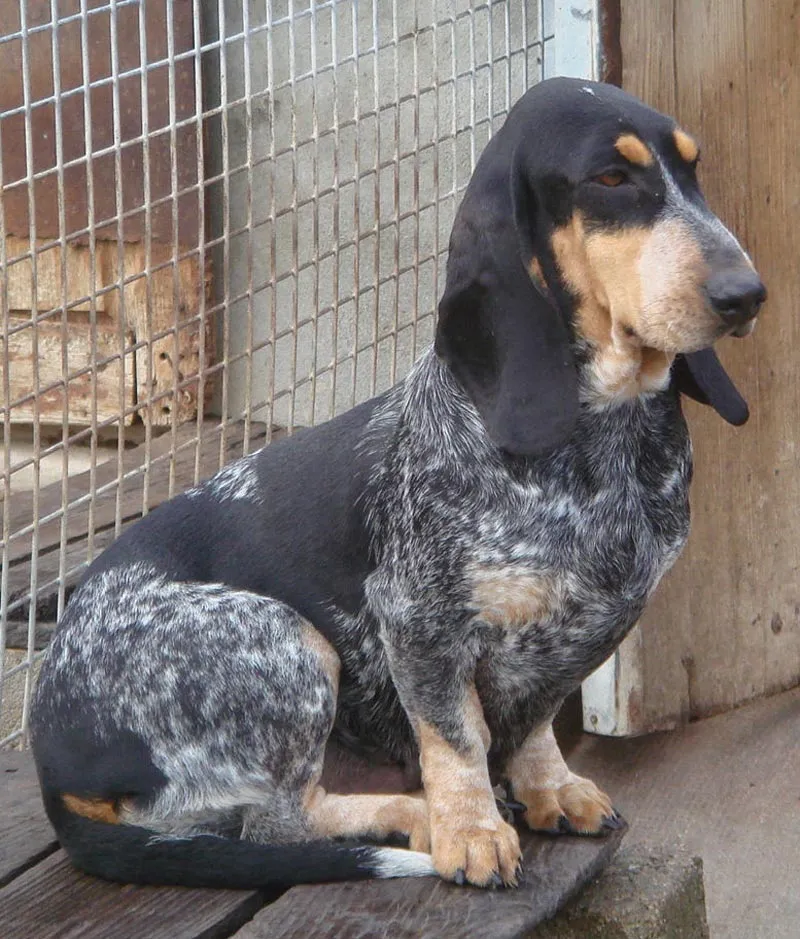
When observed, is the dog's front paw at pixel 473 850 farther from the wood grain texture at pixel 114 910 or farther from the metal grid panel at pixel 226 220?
the metal grid panel at pixel 226 220

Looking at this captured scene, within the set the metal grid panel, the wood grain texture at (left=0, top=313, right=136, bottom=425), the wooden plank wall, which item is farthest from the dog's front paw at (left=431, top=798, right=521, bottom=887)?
the wood grain texture at (left=0, top=313, right=136, bottom=425)

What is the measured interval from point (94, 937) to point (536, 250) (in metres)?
1.51

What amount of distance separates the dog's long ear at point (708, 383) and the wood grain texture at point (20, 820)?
5.48 ft

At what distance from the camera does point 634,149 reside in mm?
2594

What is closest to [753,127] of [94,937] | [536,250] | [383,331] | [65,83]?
[383,331]

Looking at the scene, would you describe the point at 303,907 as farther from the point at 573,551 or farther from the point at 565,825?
the point at 573,551

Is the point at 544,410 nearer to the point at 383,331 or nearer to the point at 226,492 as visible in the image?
the point at 226,492

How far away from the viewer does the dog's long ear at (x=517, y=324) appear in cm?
268

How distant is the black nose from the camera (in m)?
2.45

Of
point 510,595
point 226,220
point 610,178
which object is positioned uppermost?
point 610,178

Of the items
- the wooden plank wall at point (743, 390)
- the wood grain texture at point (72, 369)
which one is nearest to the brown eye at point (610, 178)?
the wooden plank wall at point (743, 390)

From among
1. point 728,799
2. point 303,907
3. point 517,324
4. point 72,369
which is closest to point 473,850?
point 303,907

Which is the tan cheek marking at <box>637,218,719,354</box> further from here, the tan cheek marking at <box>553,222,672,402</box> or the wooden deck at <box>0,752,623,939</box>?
the wooden deck at <box>0,752,623,939</box>

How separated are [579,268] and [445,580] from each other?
25.2 inches
